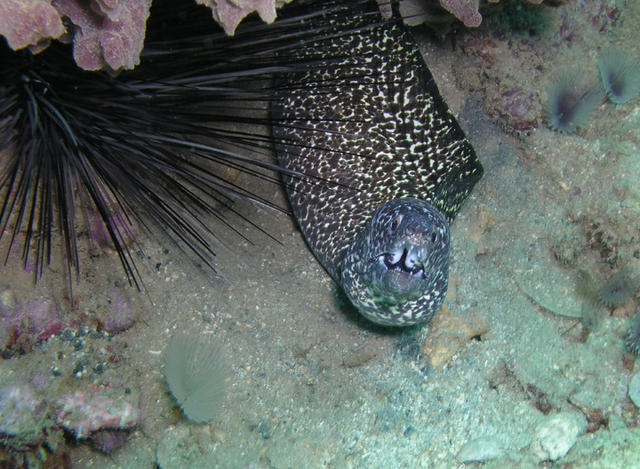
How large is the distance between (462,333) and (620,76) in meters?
2.66

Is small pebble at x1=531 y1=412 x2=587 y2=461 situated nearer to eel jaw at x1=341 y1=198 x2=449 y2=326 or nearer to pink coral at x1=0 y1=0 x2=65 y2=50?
eel jaw at x1=341 y1=198 x2=449 y2=326

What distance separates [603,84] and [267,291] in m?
3.39

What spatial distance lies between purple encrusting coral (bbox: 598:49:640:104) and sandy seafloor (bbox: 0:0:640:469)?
13 centimetres

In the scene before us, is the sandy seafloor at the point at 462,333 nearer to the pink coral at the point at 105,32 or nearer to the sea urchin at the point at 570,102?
the sea urchin at the point at 570,102

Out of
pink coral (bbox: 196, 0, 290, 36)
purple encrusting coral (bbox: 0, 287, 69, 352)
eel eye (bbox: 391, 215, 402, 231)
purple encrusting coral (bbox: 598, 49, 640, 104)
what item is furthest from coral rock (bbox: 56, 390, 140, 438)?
purple encrusting coral (bbox: 598, 49, 640, 104)

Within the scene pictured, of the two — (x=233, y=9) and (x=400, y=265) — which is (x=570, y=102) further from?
(x=233, y=9)

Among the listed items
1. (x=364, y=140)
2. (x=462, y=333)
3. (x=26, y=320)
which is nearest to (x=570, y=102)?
(x=364, y=140)

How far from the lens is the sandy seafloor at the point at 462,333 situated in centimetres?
293

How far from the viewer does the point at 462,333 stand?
3391 mm

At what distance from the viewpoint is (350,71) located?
12.7 feet

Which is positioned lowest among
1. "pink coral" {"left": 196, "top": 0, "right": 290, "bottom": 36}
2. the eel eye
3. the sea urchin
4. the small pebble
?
the small pebble

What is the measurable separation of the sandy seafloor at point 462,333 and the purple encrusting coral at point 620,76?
0.41 ft

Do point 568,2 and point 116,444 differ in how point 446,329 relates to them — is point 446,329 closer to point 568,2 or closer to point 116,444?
point 116,444

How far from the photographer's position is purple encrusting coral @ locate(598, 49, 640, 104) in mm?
3988
